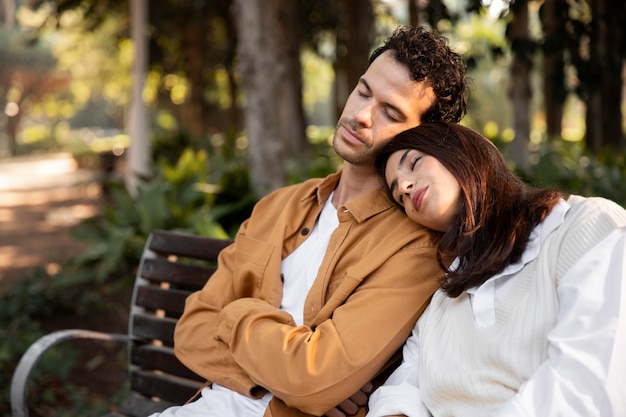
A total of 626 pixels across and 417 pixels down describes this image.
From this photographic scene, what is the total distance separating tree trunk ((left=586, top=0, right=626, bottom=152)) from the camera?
726 cm

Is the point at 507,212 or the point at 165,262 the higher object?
the point at 507,212

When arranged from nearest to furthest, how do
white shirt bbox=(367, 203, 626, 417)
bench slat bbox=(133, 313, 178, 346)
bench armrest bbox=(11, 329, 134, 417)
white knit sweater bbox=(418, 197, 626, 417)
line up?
white shirt bbox=(367, 203, 626, 417) → white knit sweater bbox=(418, 197, 626, 417) → bench armrest bbox=(11, 329, 134, 417) → bench slat bbox=(133, 313, 178, 346)

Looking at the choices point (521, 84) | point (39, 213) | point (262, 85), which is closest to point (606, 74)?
point (521, 84)

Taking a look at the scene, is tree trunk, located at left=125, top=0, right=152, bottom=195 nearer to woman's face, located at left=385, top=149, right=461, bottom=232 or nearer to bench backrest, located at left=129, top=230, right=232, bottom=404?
bench backrest, located at left=129, top=230, right=232, bottom=404

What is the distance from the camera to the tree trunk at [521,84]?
Answer: 684cm

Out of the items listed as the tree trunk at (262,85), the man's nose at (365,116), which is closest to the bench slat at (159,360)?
the man's nose at (365,116)

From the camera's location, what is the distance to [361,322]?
248cm

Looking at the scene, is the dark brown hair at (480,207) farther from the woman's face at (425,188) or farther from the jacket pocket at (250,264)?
the jacket pocket at (250,264)

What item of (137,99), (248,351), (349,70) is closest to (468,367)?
(248,351)

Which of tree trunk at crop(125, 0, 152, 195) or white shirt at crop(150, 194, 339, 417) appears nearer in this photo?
white shirt at crop(150, 194, 339, 417)

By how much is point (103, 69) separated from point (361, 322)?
102 feet

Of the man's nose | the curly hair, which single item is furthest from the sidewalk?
the curly hair

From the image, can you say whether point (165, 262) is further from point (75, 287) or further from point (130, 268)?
point (75, 287)

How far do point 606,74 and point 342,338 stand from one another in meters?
5.82
